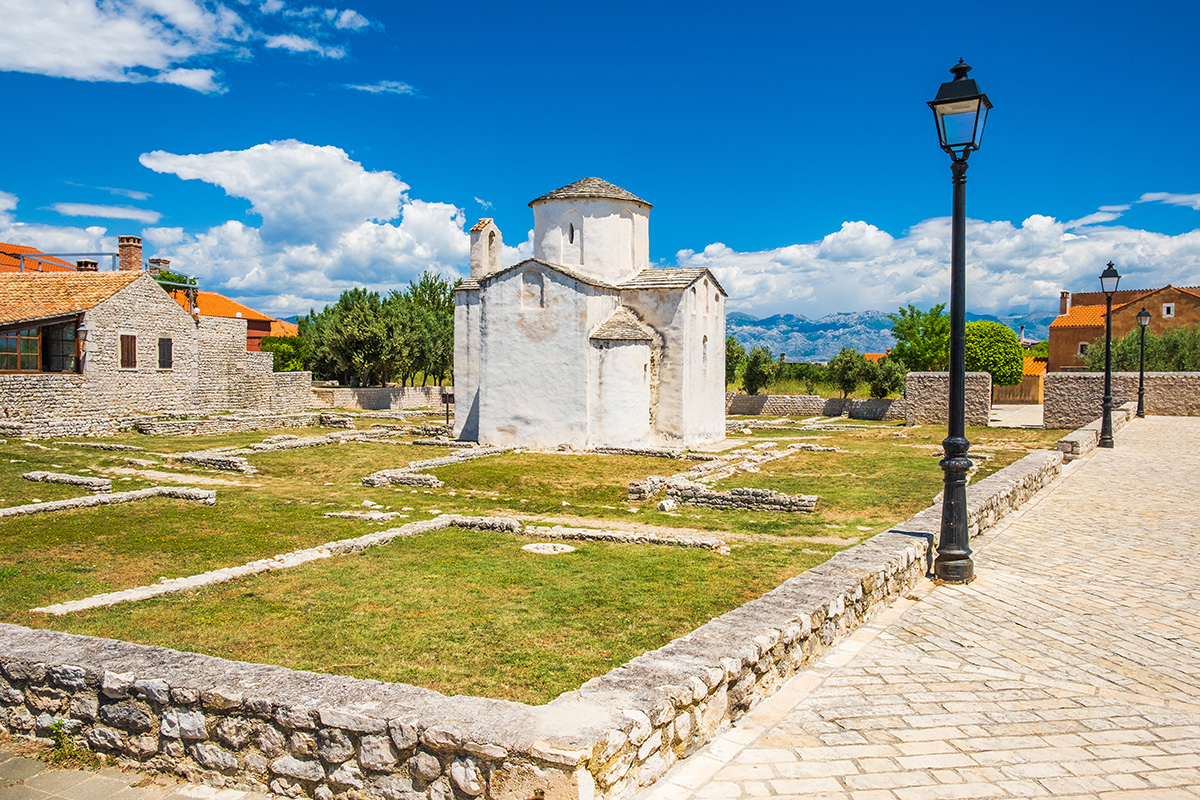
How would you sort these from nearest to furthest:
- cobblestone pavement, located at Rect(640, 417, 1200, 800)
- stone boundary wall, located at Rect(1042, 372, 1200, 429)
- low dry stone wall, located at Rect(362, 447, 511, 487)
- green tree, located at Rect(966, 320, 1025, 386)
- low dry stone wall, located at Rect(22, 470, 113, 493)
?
cobblestone pavement, located at Rect(640, 417, 1200, 800) → low dry stone wall, located at Rect(22, 470, 113, 493) → low dry stone wall, located at Rect(362, 447, 511, 487) → stone boundary wall, located at Rect(1042, 372, 1200, 429) → green tree, located at Rect(966, 320, 1025, 386)

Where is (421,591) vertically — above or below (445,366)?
below

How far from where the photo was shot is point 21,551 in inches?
345

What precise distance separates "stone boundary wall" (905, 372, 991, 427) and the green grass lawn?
48.1 feet

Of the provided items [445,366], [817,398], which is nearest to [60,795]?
[817,398]

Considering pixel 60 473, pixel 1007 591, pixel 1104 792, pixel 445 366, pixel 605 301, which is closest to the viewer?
pixel 1104 792

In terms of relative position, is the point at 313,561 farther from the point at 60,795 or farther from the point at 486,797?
the point at 486,797

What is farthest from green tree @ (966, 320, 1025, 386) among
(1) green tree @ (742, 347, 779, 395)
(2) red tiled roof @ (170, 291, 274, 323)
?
(2) red tiled roof @ (170, 291, 274, 323)

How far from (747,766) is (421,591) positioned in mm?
4382

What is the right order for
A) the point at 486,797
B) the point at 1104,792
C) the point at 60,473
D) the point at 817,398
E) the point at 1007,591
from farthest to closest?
the point at 817,398, the point at 60,473, the point at 1007,591, the point at 1104,792, the point at 486,797

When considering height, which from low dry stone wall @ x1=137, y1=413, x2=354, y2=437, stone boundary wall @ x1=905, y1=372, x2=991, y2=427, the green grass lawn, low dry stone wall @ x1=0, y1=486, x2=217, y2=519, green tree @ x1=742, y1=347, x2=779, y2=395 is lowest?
the green grass lawn

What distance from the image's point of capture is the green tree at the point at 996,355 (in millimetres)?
47125

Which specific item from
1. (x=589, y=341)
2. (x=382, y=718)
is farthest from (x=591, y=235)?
(x=382, y=718)

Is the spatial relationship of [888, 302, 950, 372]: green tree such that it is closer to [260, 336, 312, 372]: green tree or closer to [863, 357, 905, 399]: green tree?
[863, 357, 905, 399]: green tree

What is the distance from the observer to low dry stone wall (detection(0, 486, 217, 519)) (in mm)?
10836
